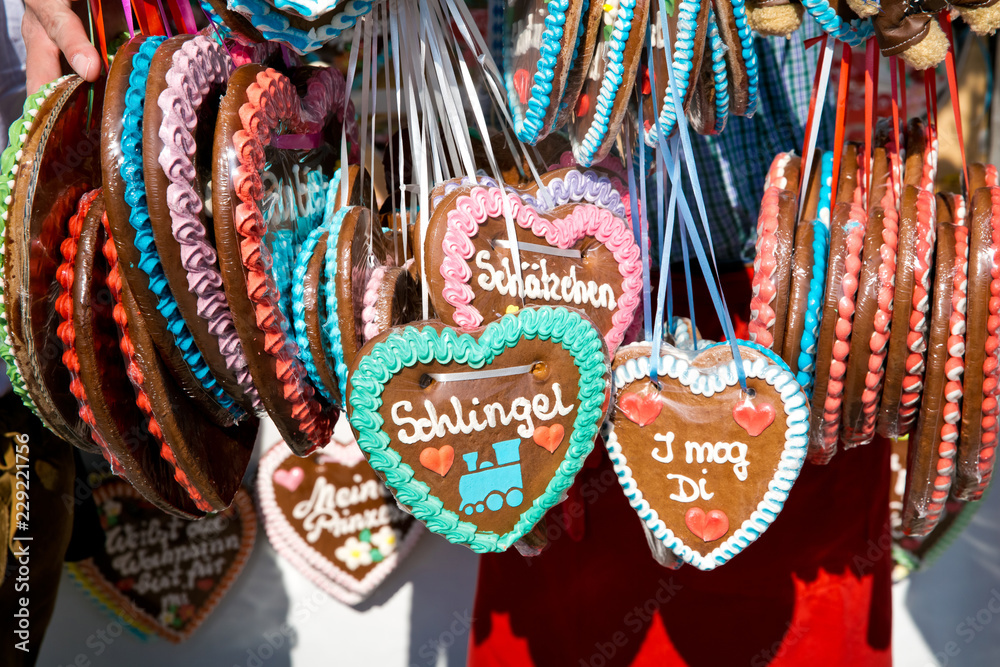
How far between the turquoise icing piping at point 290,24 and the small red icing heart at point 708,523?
1.84ft

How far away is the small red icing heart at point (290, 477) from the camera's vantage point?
4.99ft

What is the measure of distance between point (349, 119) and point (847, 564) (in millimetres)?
972

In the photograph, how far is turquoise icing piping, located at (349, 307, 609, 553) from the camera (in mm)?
604

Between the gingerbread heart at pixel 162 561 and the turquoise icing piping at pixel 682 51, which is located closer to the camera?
the turquoise icing piping at pixel 682 51

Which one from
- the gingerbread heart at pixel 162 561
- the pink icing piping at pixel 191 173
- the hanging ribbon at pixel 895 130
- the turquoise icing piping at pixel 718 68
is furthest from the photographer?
the gingerbread heart at pixel 162 561

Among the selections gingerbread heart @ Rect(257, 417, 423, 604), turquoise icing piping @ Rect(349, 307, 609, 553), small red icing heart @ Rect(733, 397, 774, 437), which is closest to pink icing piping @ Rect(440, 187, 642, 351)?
turquoise icing piping @ Rect(349, 307, 609, 553)

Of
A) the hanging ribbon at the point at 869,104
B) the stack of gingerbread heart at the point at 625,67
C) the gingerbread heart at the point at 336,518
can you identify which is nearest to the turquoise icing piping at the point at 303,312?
the stack of gingerbread heart at the point at 625,67

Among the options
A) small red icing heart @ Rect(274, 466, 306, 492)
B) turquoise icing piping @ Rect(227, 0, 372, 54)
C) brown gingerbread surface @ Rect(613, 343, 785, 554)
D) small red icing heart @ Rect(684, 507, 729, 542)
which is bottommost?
small red icing heart @ Rect(274, 466, 306, 492)

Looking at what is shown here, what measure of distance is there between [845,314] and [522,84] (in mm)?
386

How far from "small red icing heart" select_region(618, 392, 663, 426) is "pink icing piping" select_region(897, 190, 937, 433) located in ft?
0.79

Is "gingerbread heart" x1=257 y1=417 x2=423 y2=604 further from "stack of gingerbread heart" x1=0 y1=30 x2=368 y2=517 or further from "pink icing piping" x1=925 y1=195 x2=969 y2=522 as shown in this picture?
"pink icing piping" x1=925 y1=195 x2=969 y2=522

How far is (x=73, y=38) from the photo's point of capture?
71 centimetres

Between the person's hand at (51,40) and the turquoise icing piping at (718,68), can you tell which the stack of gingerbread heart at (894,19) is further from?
the person's hand at (51,40)

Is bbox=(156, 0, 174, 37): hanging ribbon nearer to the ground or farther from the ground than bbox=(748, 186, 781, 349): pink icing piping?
farther from the ground
